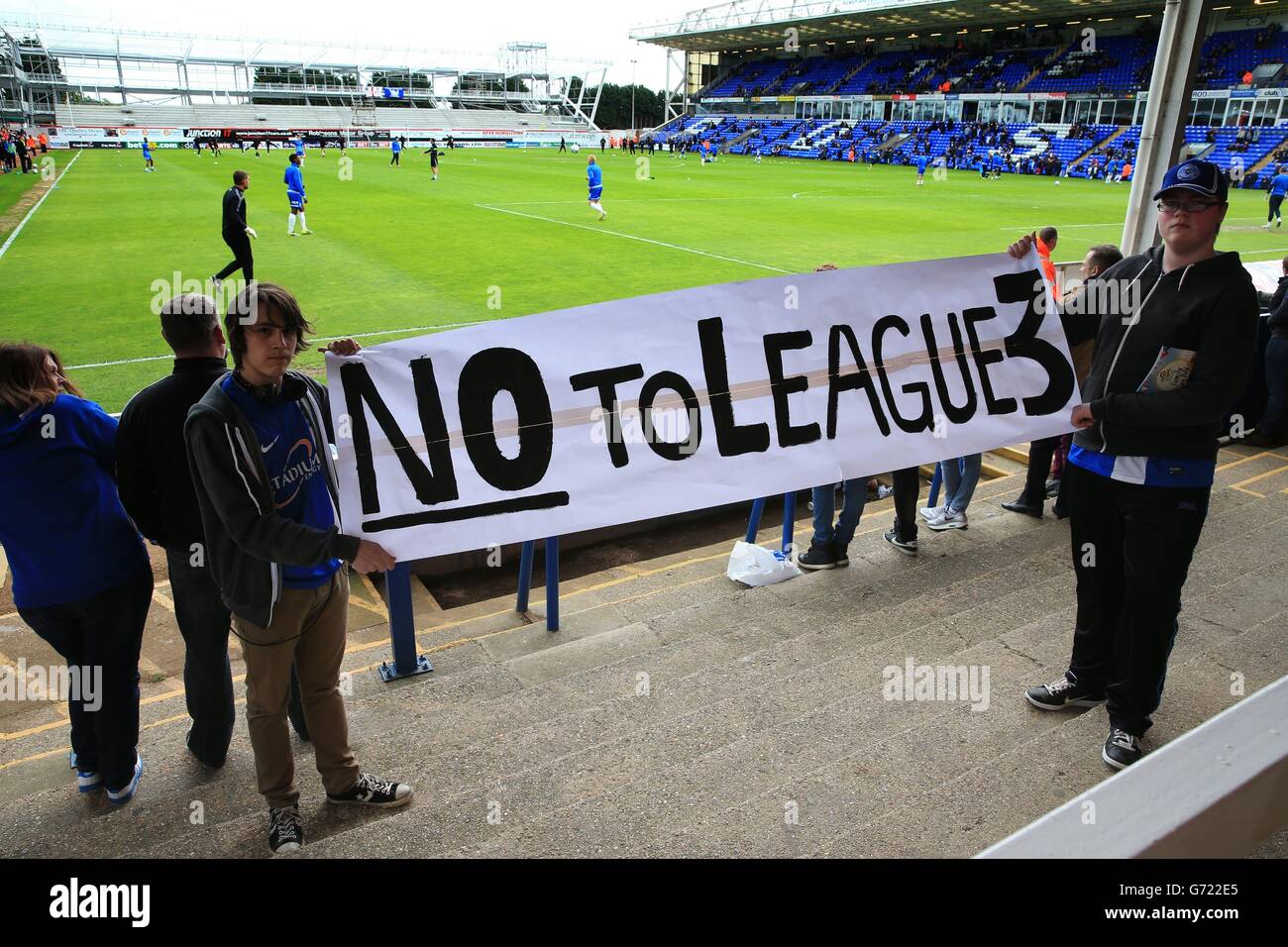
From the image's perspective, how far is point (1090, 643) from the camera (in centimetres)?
365

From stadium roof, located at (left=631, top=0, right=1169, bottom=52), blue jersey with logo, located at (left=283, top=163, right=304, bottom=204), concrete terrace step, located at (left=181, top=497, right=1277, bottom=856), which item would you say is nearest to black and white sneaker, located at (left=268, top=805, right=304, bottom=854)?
concrete terrace step, located at (left=181, top=497, right=1277, bottom=856)

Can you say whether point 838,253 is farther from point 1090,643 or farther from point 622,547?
point 1090,643

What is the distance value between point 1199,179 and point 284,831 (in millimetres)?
3927

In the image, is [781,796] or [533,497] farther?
[533,497]

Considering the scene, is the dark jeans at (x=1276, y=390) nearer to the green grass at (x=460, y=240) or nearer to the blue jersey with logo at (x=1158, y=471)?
the blue jersey with logo at (x=1158, y=471)

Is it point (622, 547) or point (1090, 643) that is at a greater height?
point (1090, 643)

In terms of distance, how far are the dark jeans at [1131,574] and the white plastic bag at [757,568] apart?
185 centimetres

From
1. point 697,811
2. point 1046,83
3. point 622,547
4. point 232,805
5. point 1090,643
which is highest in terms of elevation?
point 1046,83

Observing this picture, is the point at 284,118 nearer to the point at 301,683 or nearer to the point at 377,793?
the point at 301,683

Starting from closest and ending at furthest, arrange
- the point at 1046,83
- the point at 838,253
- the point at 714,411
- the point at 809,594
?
the point at 714,411
the point at 809,594
the point at 838,253
the point at 1046,83

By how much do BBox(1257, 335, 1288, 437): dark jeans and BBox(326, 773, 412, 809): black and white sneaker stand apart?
24.9ft

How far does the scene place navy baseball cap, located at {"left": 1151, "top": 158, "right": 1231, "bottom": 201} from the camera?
9.86ft
